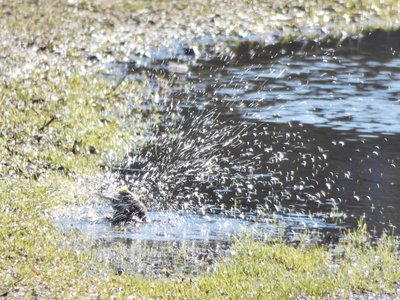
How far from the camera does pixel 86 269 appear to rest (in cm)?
1030

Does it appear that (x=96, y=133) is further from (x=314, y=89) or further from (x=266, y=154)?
(x=314, y=89)

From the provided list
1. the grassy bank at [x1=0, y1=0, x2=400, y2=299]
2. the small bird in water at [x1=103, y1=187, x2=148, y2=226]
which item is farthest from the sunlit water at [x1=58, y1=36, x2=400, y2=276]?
the grassy bank at [x1=0, y1=0, x2=400, y2=299]

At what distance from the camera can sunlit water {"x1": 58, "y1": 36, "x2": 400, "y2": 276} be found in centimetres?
1256

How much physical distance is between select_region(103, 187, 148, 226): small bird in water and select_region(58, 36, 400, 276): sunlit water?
0.47 ft

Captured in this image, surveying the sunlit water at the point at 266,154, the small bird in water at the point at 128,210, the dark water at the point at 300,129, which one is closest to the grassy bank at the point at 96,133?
the sunlit water at the point at 266,154

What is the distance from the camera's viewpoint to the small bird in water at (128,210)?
1238cm

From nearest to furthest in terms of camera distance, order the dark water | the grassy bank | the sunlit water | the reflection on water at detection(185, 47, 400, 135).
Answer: the grassy bank
the sunlit water
the dark water
the reflection on water at detection(185, 47, 400, 135)

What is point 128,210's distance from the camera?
1237cm

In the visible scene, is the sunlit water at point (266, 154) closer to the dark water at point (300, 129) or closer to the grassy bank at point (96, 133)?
the dark water at point (300, 129)

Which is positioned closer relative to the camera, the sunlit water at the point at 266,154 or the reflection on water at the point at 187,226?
the reflection on water at the point at 187,226

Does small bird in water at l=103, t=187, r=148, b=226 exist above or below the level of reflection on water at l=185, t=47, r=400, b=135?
above

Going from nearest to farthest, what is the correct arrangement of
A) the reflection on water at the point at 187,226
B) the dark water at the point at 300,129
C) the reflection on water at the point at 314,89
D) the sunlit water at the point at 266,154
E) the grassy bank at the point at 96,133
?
the grassy bank at the point at 96,133 → the reflection on water at the point at 187,226 → the sunlit water at the point at 266,154 → the dark water at the point at 300,129 → the reflection on water at the point at 314,89

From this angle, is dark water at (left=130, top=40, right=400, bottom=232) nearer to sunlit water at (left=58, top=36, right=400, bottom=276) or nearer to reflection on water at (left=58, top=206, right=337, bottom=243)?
sunlit water at (left=58, top=36, right=400, bottom=276)

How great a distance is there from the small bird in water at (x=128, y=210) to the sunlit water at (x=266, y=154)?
0.47 ft
